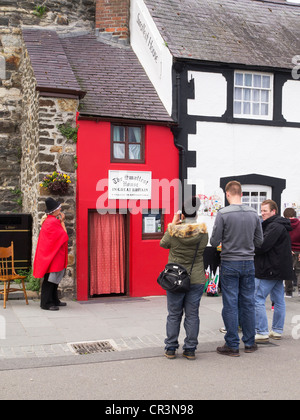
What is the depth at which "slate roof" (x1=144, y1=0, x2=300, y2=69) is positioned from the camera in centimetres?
1240

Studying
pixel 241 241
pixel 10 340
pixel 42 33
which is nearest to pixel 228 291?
pixel 241 241

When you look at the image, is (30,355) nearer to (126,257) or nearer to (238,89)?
(126,257)

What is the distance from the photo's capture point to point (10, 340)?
293 inches

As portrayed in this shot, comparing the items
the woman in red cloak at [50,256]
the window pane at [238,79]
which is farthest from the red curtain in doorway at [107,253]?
the window pane at [238,79]

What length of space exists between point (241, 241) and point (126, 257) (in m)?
5.26

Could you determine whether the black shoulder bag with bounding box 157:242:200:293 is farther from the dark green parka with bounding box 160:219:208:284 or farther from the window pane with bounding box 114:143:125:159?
the window pane with bounding box 114:143:125:159

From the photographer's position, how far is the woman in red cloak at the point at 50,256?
971 centimetres

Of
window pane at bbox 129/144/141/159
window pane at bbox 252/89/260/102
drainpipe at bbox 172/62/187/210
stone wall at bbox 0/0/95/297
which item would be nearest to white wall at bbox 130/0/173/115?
drainpipe at bbox 172/62/187/210

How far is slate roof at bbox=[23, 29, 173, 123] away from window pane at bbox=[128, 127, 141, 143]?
35 centimetres

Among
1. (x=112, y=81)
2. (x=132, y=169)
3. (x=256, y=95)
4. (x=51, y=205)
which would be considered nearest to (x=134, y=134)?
(x=132, y=169)

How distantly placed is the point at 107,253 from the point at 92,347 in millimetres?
4278

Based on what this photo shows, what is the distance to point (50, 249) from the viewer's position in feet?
32.0

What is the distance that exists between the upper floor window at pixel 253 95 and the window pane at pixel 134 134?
254cm

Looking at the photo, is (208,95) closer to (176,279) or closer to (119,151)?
(119,151)
